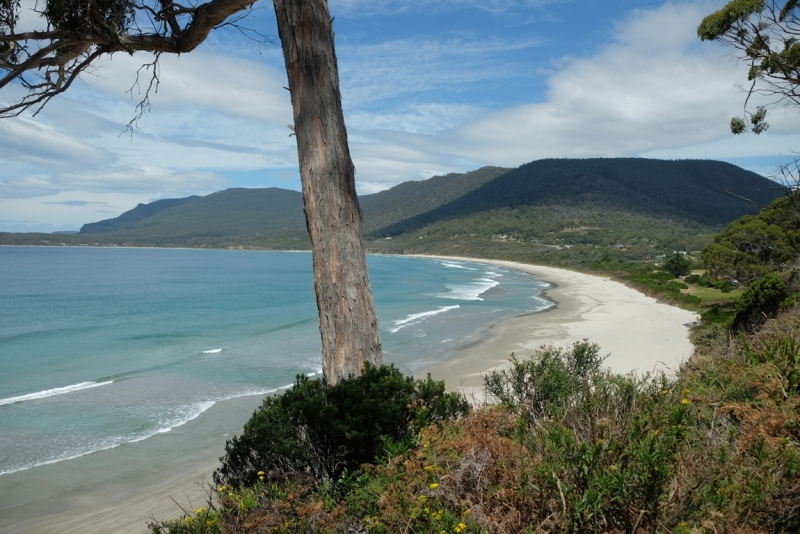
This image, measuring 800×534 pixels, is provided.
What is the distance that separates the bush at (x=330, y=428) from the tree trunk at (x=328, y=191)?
360 mm

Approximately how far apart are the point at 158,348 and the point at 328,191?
1844cm

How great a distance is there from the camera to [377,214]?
177125 mm

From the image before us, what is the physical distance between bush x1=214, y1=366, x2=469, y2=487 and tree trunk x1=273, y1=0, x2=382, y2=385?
1.18ft

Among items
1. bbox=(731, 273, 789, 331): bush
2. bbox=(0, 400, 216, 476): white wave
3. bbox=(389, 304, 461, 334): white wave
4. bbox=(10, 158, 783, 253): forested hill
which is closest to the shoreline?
bbox=(0, 400, 216, 476): white wave

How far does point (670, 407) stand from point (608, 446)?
0.39 m

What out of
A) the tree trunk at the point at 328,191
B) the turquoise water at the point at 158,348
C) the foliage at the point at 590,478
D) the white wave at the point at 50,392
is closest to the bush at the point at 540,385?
the foliage at the point at 590,478

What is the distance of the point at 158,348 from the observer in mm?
19750

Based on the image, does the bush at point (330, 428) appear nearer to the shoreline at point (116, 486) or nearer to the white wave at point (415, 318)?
the shoreline at point (116, 486)

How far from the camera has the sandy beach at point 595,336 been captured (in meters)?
14.3

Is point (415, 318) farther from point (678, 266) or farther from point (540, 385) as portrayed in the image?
point (678, 266)

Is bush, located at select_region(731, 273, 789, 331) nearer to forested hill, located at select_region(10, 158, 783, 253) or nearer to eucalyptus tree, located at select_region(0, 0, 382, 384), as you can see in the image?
eucalyptus tree, located at select_region(0, 0, 382, 384)

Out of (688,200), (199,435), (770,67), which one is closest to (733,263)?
(770,67)

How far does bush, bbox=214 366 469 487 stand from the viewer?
3104 millimetres

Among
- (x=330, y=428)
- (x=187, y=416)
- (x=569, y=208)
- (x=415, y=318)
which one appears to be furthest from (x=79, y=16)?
(x=569, y=208)
